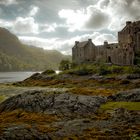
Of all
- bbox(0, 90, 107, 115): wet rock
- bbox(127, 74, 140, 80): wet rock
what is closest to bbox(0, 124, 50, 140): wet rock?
bbox(0, 90, 107, 115): wet rock

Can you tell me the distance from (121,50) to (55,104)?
8008cm

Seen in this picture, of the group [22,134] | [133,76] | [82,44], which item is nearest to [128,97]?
[22,134]

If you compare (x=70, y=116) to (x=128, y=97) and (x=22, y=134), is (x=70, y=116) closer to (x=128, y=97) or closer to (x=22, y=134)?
(x=22, y=134)

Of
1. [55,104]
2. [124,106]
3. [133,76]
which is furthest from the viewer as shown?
[133,76]

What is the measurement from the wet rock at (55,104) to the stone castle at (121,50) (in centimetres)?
6719

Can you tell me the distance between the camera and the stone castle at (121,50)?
11281 cm

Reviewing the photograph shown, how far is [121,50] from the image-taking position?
4697 inches

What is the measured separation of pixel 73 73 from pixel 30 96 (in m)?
69.3

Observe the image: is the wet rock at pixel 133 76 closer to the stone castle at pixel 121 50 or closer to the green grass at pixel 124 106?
the stone castle at pixel 121 50

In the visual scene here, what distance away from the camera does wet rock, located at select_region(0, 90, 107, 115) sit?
41.7 m

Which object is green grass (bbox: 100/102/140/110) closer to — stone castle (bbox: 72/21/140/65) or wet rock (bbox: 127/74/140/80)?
wet rock (bbox: 127/74/140/80)

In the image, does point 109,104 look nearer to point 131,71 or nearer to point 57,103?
point 57,103

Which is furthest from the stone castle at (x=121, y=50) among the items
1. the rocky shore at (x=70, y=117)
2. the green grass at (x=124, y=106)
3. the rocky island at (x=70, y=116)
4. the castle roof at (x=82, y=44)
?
the green grass at (x=124, y=106)

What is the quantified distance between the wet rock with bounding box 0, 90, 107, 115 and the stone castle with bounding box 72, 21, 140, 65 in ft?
220
